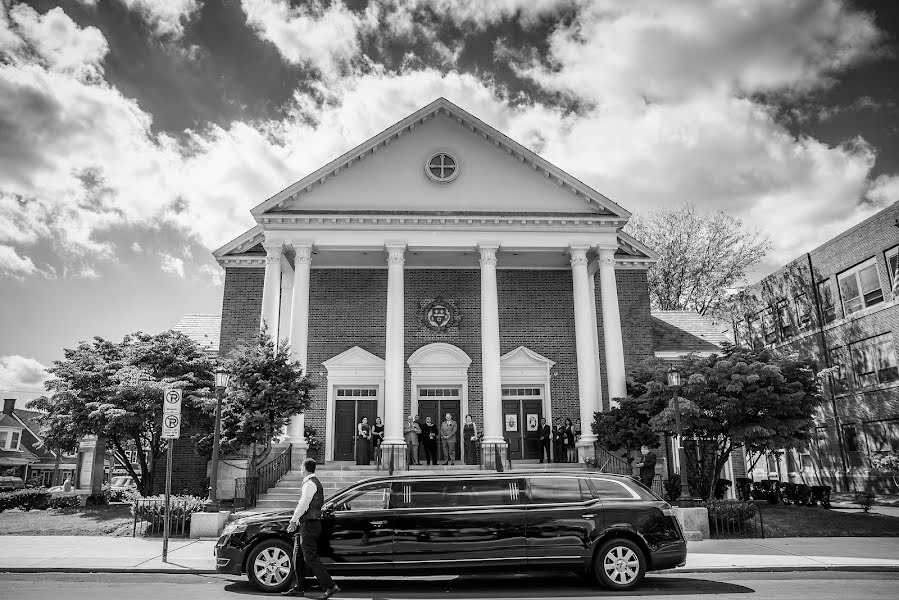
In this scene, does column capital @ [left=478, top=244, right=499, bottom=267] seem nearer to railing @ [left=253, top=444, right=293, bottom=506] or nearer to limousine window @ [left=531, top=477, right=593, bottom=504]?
railing @ [left=253, top=444, right=293, bottom=506]

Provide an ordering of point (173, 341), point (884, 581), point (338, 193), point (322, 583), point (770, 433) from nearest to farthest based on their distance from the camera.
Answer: point (322, 583) → point (884, 581) → point (770, 433) → point (173, 341) → point (338, 193)

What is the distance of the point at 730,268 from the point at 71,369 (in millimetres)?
36217

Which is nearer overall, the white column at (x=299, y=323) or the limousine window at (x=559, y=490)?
the limousine window at (x=559, y=490)

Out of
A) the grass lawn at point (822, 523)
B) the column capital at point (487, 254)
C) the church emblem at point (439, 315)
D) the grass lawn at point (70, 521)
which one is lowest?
the grass lawn at point (822, 523)

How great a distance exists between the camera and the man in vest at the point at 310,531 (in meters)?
8.41

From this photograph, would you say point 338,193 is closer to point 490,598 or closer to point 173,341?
point 173,341

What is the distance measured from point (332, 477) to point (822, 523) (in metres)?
13.3

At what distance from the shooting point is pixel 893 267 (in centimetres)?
2736

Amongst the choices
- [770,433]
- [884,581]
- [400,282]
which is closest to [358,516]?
[884,581]

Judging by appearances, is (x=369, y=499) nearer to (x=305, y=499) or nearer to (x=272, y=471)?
(x=305, y=499)

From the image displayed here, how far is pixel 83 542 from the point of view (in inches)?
552

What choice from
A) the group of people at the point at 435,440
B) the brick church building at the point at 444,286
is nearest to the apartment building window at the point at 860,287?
the brick church building at the point at 444,286

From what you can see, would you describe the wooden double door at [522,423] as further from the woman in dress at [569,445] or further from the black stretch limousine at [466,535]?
the black stretch limousine at [466,535]

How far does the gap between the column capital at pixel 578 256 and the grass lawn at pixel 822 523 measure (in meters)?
9.60
